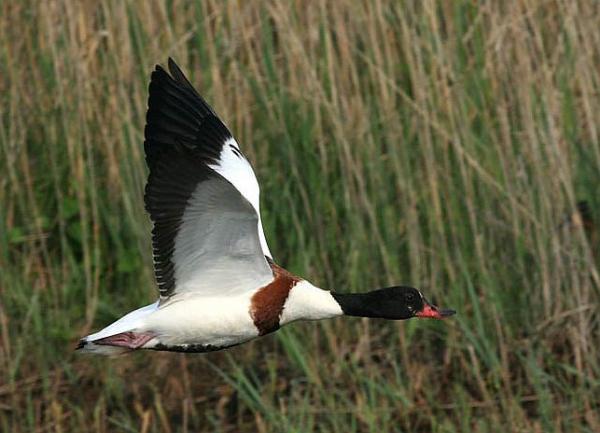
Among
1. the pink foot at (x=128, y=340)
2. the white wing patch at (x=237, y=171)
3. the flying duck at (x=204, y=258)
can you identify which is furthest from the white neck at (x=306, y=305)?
the pink foot at (x=128, y=340)

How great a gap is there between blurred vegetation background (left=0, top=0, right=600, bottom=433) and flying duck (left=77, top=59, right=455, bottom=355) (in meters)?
0.63

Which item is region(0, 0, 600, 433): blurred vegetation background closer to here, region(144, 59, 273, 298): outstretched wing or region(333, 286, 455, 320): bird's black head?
region(333, 286, 455, 320): bird's black head

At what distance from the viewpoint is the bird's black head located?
5.54m

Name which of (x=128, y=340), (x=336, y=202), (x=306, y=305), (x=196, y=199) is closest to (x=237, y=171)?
(x=196, y=199)

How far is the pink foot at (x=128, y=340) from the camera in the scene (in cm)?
522

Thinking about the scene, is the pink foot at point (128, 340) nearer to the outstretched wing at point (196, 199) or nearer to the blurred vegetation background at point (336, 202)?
the outstretched wing at point (196, 199)

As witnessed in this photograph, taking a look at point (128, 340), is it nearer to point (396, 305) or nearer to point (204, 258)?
point (204, 258)

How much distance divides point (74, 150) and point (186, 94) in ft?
5.43

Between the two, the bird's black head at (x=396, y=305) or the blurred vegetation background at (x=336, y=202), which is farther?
the blurred vegetation background at (x=336, y=202)

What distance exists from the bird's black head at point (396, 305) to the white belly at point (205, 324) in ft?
1.60

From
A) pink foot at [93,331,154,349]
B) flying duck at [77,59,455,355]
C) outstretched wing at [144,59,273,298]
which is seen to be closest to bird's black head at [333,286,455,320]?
flying duck at [77,59,455,355]

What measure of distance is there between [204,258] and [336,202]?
4.54ft

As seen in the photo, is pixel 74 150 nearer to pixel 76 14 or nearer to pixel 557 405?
pixel 76 14

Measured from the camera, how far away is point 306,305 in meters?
5.34
